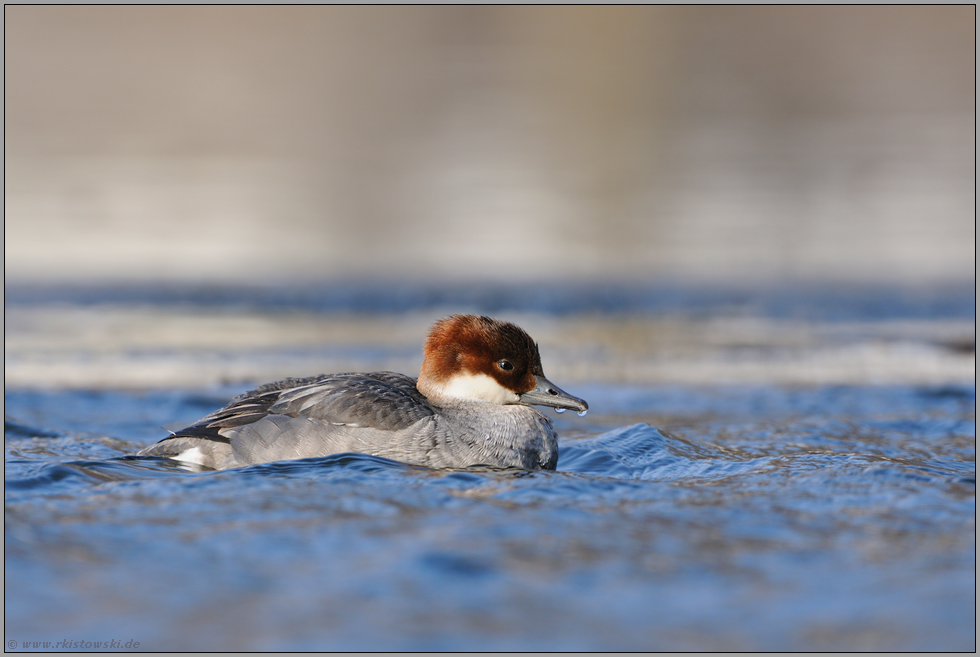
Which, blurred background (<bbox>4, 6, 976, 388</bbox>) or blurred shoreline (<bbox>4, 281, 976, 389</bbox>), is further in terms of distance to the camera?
blurred background (<bbox>4, 6, 976, 388</bbox>)

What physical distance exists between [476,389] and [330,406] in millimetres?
1128

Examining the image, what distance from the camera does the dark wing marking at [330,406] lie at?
7609 mm

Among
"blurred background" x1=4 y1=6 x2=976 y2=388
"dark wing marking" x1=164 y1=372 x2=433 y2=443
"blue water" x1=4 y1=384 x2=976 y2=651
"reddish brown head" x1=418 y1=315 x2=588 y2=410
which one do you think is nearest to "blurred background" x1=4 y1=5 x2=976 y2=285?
"blurred background" x1=4 y1=6 x2=976 y2=388

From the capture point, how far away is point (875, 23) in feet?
122

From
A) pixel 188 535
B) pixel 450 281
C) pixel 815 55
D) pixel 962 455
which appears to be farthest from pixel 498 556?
pixel 815 55

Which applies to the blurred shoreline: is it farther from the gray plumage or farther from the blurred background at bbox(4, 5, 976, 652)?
the gray plumage

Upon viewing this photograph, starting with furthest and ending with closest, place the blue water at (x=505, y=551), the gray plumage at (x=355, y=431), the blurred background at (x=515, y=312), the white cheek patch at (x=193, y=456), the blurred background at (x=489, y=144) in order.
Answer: the blurred background at (x=489, y=144) → the white cheek patch at (x=193, y=456) → the gray plumage at (x=355, y=431) → the blurred background at (x=515, y=312) → the blue water at (x=505, y=551)

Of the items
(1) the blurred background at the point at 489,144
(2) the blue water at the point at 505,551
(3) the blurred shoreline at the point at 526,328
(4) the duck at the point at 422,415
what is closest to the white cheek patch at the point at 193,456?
(4) the duck at the point at 422,415

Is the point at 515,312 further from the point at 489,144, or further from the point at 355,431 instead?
the point at 489,144

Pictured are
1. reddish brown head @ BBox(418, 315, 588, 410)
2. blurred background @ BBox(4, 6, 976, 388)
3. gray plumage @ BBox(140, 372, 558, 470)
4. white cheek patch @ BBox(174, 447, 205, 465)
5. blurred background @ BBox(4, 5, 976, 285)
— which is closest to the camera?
gray plumage @ BBox(140, 372, 558, 470)

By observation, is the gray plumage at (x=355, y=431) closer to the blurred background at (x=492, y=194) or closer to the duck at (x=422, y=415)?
the duck at (x=422, y=415)

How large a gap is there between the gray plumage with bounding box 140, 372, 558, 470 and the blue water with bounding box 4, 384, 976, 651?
21cm

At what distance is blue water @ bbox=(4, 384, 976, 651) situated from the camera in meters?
4.88

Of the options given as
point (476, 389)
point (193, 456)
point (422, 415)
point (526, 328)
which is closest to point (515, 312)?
point (526, 328)
